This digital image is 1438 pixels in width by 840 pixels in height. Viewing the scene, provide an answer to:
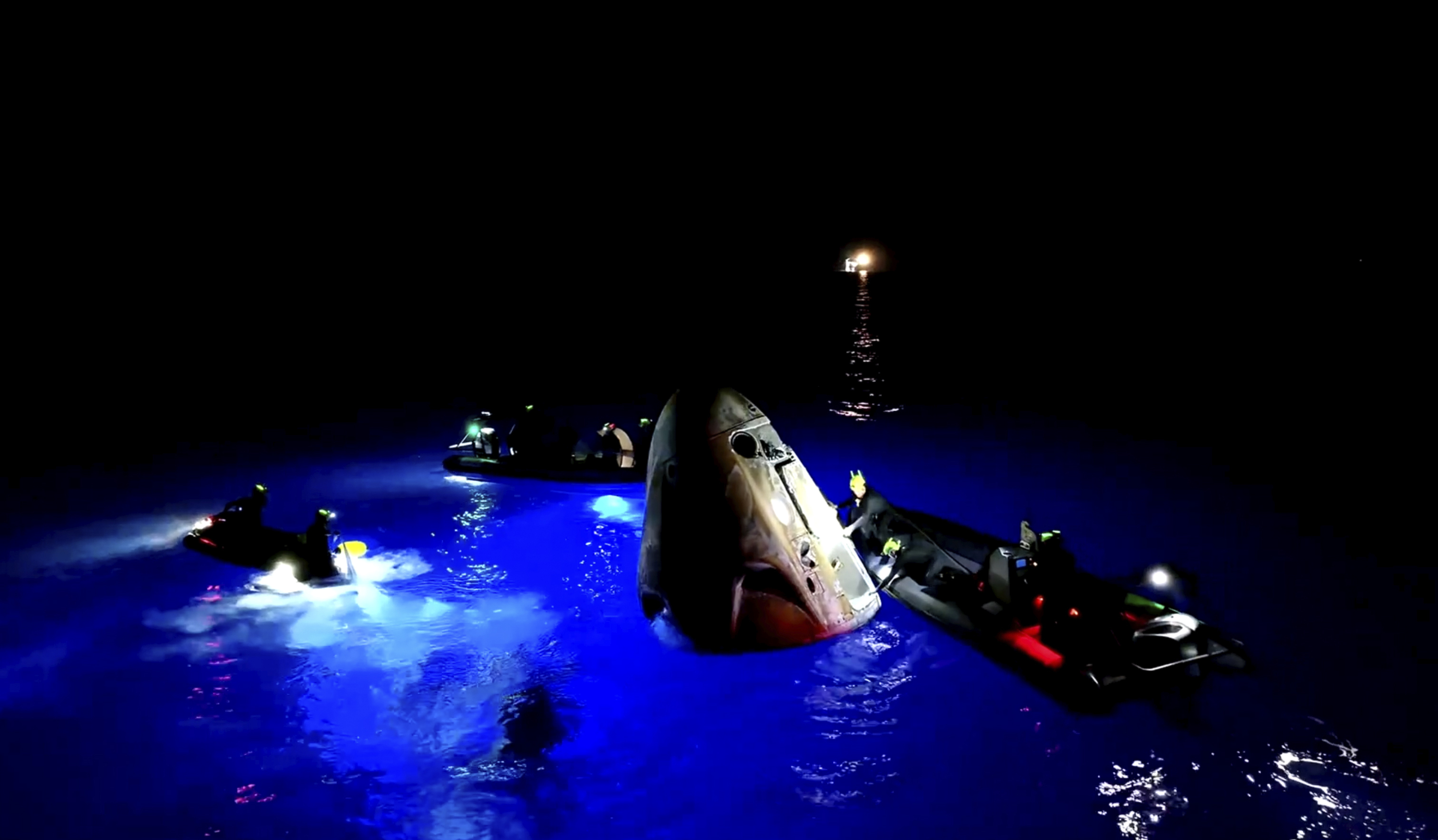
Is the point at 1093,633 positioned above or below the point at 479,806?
above

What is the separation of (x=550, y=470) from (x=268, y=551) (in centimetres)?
608

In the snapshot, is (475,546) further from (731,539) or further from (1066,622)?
(1066,622)

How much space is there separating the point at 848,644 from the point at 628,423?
17.9 meters

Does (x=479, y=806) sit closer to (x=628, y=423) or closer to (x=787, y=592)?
(x=787, y=592)

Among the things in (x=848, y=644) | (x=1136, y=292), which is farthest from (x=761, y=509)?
(x=1136, y=292)

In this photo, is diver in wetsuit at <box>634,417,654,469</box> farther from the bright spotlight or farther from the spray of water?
the spray of water

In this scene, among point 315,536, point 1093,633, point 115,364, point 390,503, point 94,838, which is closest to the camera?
point 94,838

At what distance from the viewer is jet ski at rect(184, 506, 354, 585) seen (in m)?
13.0

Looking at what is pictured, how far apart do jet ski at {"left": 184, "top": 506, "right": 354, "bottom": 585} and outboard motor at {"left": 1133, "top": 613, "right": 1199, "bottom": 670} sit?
1117 centimetres

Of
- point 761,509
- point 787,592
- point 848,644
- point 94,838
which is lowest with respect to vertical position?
point 94,838

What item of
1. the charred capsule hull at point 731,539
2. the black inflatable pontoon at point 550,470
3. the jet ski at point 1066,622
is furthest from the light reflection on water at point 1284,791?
the black inflatable pontoon at point 550,470

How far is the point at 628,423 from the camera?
27.8 meters

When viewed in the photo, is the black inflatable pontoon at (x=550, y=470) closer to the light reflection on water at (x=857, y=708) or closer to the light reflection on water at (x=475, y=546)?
the light reflection on water at (x=475, y=546)

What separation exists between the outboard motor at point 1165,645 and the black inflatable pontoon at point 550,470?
416 inches
